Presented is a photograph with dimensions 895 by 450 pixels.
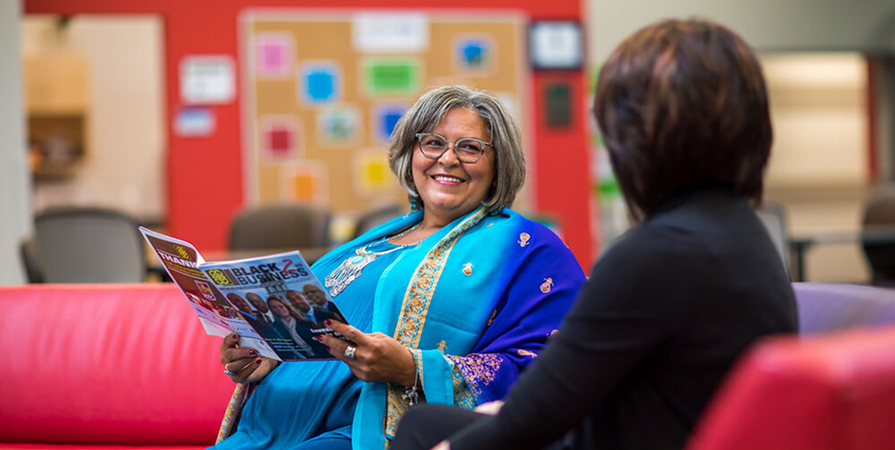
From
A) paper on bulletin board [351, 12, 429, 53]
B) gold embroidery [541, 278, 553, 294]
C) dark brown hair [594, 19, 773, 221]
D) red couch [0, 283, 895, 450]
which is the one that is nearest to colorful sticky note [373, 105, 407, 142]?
paper on bulletin board [351, 12, 429, 53]

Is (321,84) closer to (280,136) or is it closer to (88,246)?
(280,136)

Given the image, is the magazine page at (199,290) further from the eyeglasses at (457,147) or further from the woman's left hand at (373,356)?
the eyeglasses at (457,147)

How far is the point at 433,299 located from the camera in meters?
1.79

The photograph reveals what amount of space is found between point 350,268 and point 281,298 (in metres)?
0.59

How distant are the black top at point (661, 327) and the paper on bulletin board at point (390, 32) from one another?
5546 mm

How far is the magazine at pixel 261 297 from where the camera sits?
4.54 feet

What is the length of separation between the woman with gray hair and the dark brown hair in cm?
66

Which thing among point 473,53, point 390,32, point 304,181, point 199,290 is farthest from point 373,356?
point 473,53

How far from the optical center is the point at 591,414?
1097mm

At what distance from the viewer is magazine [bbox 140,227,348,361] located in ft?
4.54

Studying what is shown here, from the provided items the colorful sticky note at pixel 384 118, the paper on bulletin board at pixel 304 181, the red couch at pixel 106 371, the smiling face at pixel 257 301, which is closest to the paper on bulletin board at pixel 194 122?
A: the paper on bulletin board at pixel 304 181

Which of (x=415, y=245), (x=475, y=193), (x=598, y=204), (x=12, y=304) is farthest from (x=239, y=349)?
(x=598, y=204)

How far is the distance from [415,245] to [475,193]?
190 mm

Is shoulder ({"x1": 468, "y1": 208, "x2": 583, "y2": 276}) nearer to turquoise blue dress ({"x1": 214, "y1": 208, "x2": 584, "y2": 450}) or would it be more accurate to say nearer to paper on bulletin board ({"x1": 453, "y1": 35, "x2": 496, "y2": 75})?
turquoise blue dress ({"x1": 214, "y1": 208, "x2": 584, "y2": 450})
